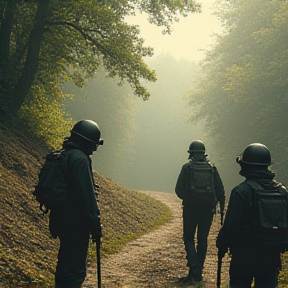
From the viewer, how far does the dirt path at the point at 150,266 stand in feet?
22.7

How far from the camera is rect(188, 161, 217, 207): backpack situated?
6.88 meters

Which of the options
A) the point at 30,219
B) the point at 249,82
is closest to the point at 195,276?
the point at 30,219

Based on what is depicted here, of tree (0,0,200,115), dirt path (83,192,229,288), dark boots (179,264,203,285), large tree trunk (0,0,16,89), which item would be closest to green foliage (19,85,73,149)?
tree (0,0,200,115)

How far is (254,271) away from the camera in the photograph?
402 centimetres

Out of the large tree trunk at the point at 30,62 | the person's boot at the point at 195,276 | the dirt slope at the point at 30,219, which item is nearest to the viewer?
the person's boot at the point at 195,276

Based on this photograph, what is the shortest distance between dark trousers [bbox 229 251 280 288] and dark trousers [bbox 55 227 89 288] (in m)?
1.73

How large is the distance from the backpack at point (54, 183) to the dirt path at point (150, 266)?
280 cm

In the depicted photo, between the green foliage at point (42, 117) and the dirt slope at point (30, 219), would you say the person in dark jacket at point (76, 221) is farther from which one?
the green foliage at point (42, 117)

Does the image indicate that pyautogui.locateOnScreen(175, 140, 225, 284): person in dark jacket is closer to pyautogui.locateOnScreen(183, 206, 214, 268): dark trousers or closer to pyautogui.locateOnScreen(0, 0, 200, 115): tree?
pyautogui.locateOnScreen(183, 206, 214, 268): dark trousers

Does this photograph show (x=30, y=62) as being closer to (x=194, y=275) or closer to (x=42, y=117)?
(x=42, y=117)

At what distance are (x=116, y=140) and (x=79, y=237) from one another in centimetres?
4293

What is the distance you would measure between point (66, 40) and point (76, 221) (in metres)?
13.2

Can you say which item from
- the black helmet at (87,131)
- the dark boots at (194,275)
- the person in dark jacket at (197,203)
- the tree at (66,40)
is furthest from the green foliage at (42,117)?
the black helmet at (87,131)

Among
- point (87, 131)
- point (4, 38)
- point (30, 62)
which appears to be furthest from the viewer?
point (30, 62)
